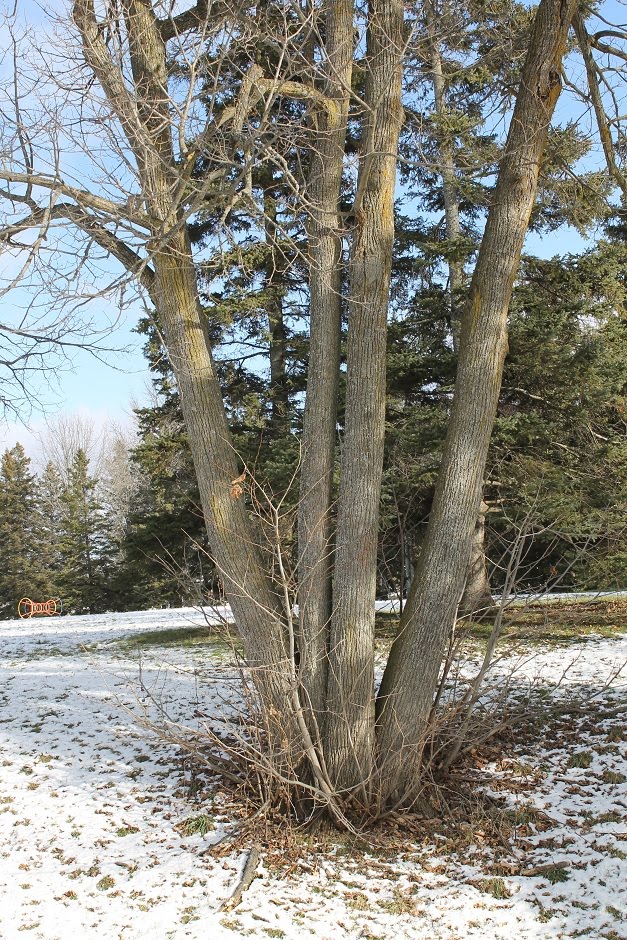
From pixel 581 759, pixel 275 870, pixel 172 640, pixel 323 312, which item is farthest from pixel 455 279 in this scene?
pixel 275 870

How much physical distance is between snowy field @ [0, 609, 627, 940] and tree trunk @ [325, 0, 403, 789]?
0.72 m

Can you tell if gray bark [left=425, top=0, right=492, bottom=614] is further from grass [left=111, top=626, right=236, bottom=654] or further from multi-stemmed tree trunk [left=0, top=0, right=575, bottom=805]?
grass [left=111, top=626, right=236, bottom=654]

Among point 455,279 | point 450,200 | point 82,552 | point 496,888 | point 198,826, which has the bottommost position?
point 496,888

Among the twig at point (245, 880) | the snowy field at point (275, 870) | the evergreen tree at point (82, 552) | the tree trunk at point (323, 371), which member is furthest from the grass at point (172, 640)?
the evergreen tree at point (82, 552)

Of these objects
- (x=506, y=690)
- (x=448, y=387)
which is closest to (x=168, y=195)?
(x=506, y=690)

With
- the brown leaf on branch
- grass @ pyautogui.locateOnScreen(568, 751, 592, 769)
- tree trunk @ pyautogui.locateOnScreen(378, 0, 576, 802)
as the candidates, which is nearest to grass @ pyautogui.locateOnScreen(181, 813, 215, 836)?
tree trunk @ pyautogui.locateOnScreen(378, 0, 576, 802)

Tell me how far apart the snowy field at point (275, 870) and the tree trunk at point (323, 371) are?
0.99 meters

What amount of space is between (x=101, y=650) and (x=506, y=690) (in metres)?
7.69

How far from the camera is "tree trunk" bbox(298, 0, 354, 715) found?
16.1 ft

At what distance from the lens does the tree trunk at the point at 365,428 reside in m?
4.69

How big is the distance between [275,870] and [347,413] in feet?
9.84

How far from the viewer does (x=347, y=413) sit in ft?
16.5

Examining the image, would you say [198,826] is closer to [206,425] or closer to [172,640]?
[206,425]

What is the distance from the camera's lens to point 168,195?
4633 millimetres
